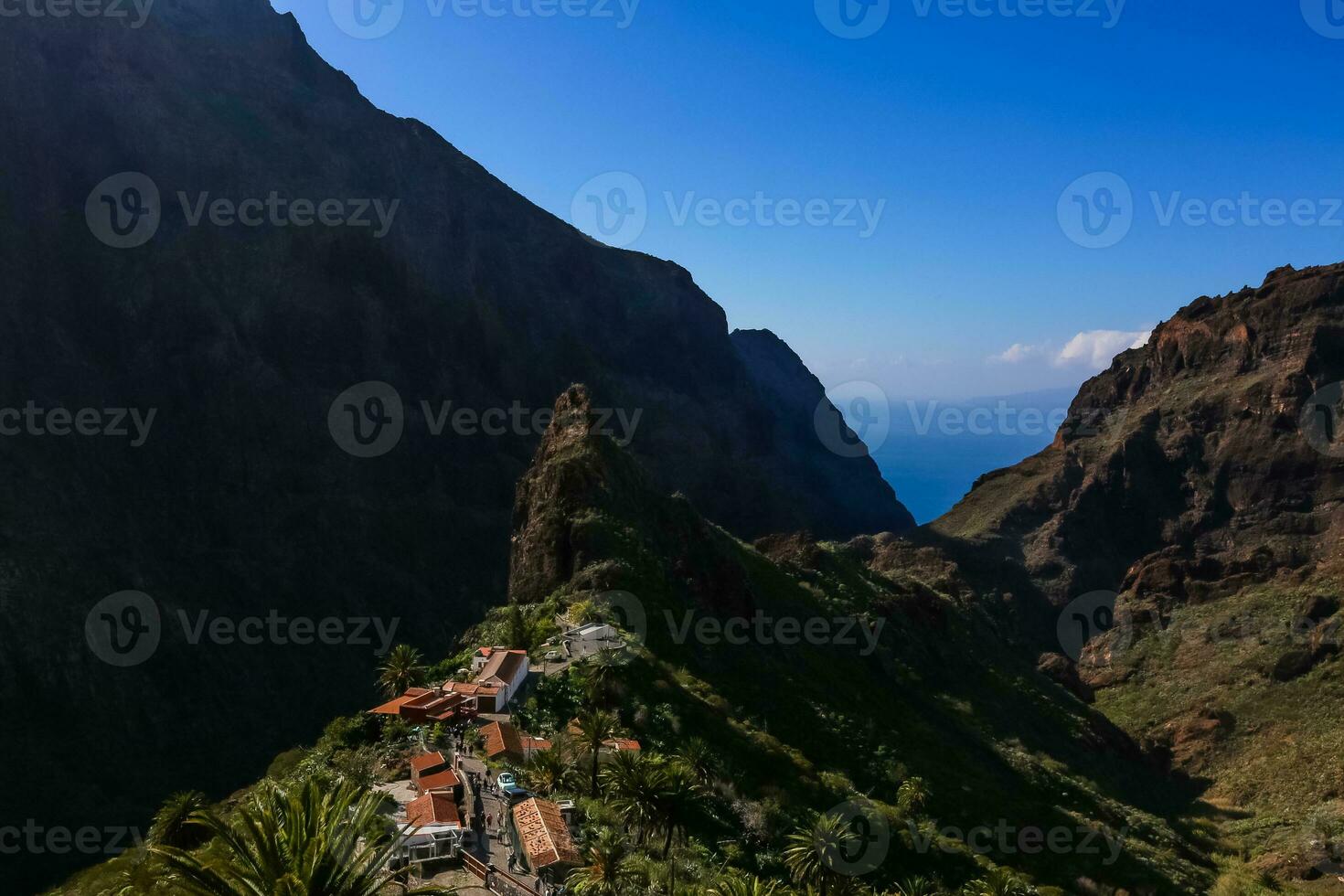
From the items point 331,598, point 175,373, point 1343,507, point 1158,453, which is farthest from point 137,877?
point 1158,453

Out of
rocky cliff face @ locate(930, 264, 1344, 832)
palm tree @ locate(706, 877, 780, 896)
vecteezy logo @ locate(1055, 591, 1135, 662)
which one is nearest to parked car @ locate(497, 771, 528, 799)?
palm tree @ locate(706, 877, 780, 896)

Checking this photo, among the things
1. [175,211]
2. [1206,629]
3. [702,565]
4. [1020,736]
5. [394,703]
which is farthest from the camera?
[175,211]

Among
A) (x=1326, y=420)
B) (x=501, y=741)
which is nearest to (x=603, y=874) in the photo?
(x=501, y=741)

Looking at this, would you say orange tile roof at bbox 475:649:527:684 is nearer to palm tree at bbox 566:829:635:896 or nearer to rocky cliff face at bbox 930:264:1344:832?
palm tree at bbox 566:829:635:896

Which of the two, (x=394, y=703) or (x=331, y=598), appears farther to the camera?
(x=331, y=598)

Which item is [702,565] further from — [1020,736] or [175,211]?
[175,211]

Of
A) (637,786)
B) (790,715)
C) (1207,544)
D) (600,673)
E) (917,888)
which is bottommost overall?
(917,888)

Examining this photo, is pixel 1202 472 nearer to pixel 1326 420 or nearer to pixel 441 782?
pixel 1326 420
